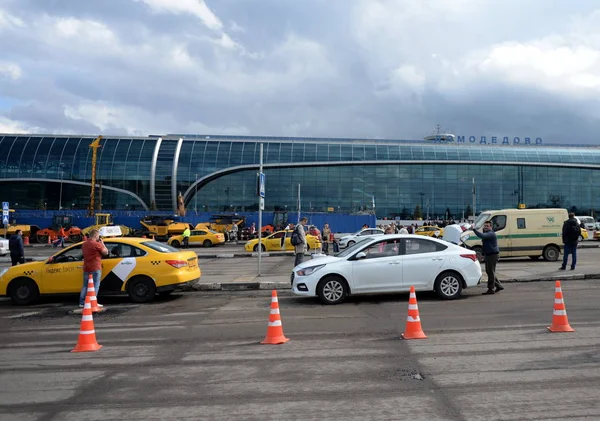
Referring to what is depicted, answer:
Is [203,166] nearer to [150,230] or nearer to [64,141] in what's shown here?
[64,141]

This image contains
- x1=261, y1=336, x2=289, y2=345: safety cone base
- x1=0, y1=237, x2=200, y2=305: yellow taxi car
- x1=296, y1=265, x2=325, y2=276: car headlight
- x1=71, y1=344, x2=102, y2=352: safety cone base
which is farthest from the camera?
x1=0, y1=237, x2=200, y2=305: yellow taxi car

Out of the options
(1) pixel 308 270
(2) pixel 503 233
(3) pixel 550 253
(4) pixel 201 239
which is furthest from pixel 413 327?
(4) pixel 201 239

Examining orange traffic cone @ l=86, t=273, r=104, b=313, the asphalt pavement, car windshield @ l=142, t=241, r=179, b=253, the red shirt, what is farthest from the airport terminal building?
the asphalt pavement

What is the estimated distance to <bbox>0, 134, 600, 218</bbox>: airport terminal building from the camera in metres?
82.5

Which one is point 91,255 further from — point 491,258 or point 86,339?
point 491,258

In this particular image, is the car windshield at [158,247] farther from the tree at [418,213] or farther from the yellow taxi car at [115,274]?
the tree at [418,213]

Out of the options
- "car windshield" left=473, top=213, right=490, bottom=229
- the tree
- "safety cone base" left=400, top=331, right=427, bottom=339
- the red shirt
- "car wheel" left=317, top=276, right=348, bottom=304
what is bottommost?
"safety cone base" left=400, top=331, right=427, bottom=339

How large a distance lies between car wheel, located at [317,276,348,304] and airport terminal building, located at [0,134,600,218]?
7315 cm

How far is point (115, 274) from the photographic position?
1106 cm

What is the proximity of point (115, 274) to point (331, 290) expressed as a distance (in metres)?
5.01

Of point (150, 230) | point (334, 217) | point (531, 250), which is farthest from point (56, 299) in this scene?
point (334, 217)

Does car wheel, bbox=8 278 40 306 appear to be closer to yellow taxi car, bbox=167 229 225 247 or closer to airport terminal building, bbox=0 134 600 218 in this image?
yellow taxi car, bbox=167 229 225 247

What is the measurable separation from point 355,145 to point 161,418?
83.6 meters

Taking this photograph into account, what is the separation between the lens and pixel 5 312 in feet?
34.4
